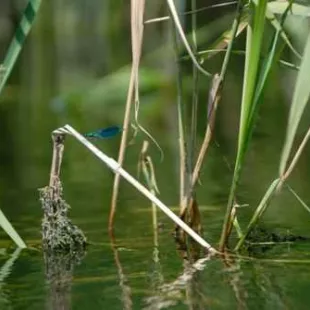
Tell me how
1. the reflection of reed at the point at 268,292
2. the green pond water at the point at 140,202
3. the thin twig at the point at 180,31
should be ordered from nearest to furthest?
the reflection of reed at the point at 268,292, the green pond water at the point at 140,202, the thin twig at the point at 180,31

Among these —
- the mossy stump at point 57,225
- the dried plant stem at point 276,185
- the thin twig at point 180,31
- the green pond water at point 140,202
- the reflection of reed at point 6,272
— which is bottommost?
the green pond water at point 140,202

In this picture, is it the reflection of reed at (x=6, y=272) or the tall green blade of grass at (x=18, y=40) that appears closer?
the reflection of reed at (x=6, y=272)

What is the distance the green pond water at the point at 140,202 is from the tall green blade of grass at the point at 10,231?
2cm

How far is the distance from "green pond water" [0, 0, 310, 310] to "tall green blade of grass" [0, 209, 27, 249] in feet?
0.08

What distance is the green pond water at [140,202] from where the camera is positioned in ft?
6.41

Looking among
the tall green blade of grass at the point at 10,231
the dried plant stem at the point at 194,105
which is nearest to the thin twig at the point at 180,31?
the dried plant stem at the point at 194,105

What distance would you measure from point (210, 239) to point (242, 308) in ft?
1.59

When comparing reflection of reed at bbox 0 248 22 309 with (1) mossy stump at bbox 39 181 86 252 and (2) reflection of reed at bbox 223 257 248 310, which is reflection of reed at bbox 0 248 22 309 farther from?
(2) reflection of reed at bbox 223 257 248 310

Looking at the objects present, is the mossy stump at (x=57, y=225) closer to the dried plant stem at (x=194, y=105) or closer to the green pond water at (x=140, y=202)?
the green pond water at (x=140, y=202)

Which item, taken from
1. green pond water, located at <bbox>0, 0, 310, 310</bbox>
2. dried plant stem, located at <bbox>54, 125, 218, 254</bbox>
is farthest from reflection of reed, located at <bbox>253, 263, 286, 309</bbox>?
dried plant stem, located at <bbox>54, 125, 218, 254</bbox>

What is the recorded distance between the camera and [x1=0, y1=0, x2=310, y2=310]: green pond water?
6.41 feet

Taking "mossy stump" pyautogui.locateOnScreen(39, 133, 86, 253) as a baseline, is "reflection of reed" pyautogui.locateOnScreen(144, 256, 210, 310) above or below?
below

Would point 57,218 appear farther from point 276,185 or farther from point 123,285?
point 276,185

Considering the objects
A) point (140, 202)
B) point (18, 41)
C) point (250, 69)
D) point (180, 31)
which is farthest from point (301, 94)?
point (140, 202)
